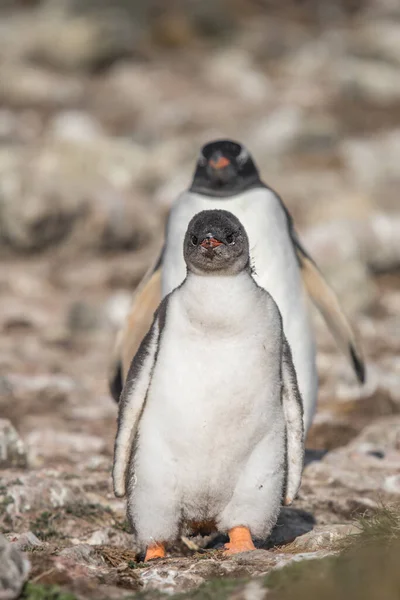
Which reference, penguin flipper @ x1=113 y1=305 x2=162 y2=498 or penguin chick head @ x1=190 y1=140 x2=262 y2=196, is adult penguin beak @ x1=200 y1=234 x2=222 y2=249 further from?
penguin chick head @ x1=190 y1=140 x2=262 y2=196

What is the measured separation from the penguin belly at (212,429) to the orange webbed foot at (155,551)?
35mm

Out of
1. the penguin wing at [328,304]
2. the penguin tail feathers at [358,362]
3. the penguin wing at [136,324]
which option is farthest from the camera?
the penguin tail feathers at [358,362]

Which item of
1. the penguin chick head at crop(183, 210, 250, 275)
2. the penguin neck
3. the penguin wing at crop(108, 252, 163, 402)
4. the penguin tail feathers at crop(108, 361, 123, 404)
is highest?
the penguin chick head at crop(183, 210, 250, 275)

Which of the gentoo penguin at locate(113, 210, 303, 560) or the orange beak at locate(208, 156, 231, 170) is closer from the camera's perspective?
the gentoo penguin at locate(113, 210, 303, 560)

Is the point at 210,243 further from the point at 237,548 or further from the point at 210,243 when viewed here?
the point at 237,548

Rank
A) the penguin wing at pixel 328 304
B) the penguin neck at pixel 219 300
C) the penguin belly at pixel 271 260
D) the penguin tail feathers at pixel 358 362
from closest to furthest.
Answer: the penguin neck at pixel 219 300
the penguin belly at pixel 271 260
the penguin wing at pixel 328 304
the penguin tail feathers at pixel 358 362

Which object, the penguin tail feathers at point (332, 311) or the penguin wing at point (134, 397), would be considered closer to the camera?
the penguin wing at point (134, 397)

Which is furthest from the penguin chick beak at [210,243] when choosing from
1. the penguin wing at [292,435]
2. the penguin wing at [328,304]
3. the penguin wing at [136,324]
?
the penguin wing at [328,304]

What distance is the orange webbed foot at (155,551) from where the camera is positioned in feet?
14.2

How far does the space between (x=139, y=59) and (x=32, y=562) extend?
73.1ft

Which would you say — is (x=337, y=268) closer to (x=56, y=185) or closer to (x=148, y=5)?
(x=56, y=185)

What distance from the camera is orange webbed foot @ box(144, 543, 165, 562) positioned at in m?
4.32

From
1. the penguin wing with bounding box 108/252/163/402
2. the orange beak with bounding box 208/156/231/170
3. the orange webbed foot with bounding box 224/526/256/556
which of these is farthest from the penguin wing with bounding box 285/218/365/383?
the orange webbed foot with bounding box 224/526/256/556

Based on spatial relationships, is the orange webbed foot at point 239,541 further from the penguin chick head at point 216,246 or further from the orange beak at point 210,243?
the orange beak at point 210,243
